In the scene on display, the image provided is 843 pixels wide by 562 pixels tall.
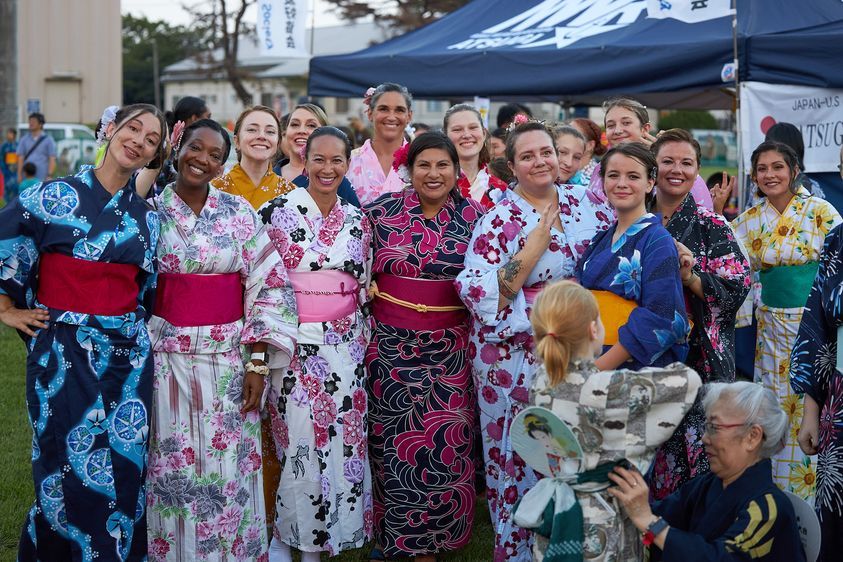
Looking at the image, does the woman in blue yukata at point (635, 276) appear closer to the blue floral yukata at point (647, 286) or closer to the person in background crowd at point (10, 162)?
the blue floral yukata at point (647, 286)

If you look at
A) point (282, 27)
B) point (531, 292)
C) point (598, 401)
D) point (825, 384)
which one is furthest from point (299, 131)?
point (282, 27)

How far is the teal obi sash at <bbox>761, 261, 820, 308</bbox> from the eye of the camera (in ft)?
15.2

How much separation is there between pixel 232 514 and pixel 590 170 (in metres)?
2.96

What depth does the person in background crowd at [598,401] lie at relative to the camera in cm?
266

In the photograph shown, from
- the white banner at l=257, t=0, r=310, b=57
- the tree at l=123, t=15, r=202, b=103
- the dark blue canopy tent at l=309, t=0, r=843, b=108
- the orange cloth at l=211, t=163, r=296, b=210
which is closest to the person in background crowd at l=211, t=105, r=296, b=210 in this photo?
the orange cloth at l=211, t=163, r=296, b=210

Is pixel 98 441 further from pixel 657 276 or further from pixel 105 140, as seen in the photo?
pixel 657 276

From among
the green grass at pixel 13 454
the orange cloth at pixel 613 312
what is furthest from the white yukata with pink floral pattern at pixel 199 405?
the orange cloth at pixel 613 312

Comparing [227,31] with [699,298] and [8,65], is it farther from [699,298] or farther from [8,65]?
[699,298]

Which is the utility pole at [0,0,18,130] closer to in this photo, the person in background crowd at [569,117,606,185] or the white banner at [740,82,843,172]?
the person in background crowd at [569,117,606,185]

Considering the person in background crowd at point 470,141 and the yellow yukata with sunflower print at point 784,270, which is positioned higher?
the person in background crowd at point 470,141

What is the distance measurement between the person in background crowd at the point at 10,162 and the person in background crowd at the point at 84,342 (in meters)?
14.6

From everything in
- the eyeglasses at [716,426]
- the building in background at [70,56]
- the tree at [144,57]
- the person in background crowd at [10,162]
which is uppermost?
the tree at [144,57]

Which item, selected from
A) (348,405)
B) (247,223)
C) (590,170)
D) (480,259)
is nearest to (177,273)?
(247,223)

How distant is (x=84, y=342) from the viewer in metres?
3.23
